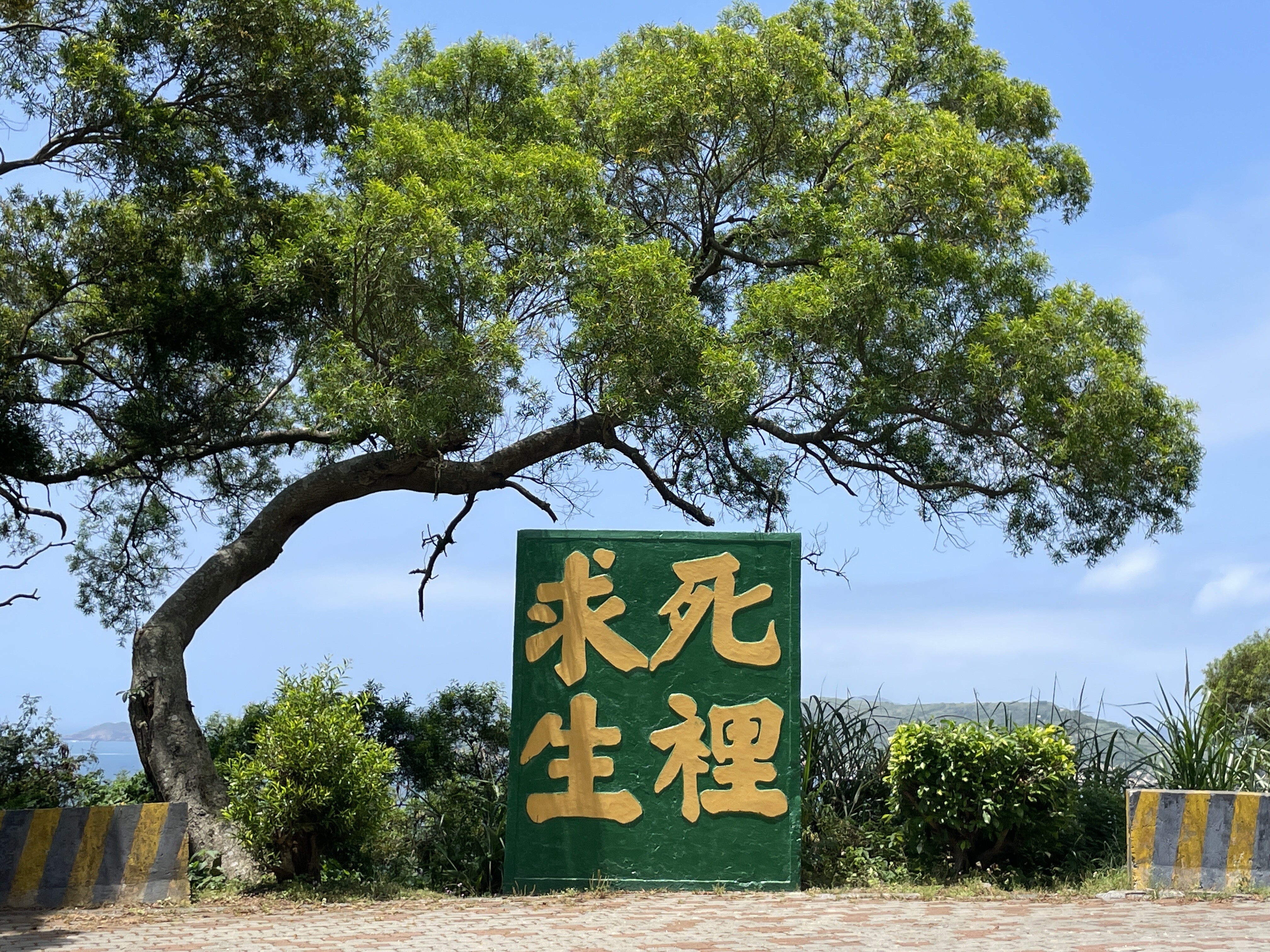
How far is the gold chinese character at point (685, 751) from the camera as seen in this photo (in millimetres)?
7203

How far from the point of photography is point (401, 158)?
A: 9.45 metres

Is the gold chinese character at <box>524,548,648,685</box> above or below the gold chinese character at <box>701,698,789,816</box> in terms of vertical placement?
above

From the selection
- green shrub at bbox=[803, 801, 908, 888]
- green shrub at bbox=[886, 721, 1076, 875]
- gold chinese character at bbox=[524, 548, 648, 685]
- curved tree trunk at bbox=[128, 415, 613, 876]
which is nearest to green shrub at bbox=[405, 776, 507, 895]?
gold chinese character at bbox=[524, 548, 648, 685]

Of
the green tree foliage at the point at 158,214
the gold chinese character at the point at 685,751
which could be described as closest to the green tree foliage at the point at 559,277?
the green tree foliage at the point at 158,214

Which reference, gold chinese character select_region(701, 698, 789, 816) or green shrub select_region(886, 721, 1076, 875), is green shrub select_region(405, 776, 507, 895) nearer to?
gold chinese character select_region(701, 698, 789, 816)

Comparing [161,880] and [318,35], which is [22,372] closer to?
[318,35]

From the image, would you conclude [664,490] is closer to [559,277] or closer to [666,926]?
[559,277]

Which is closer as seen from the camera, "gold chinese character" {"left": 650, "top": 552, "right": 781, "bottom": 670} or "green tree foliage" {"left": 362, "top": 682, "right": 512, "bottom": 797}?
"gold chinese character" {"left": 650, "top": 552, "right": 781, "bottom": 670}

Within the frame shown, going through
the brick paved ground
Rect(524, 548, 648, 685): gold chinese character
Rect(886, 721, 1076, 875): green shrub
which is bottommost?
the brick paved ground

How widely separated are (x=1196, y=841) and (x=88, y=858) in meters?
6.48

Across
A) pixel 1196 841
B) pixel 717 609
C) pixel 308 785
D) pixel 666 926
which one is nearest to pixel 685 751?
pixel 717 609

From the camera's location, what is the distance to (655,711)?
7301 millimetres

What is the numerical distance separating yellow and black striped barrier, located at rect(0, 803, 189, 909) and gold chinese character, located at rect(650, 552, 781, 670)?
8.78 ft

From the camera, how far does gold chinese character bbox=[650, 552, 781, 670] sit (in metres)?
7.37
